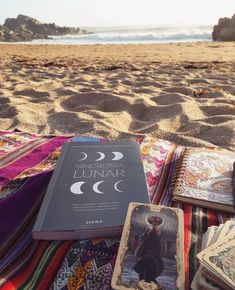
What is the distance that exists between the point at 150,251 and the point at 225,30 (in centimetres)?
1927

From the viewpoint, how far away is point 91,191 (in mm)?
1164

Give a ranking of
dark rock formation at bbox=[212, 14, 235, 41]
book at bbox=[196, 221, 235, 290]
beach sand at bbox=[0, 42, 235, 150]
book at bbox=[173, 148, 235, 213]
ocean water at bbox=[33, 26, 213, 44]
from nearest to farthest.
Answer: book at bbox=[196, 221, 235, 290]
book at bbox=[173, 148, 235, 213]
beach sand at bbox=[0, 42, 235, 150]
dark rock formation at bbox=[212, 14, 235, 41]
ocean water at bbox=[33, 26, 213, 44]

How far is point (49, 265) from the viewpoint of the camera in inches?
39.1

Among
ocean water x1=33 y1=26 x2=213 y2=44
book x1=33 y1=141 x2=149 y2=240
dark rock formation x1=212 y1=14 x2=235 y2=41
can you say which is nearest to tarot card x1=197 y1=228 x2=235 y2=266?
book x1=33 y1=141 x2=149 y2=240

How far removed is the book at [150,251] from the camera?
83 centimetres

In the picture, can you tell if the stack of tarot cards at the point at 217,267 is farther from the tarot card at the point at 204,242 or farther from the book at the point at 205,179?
the book at the point at 205,179

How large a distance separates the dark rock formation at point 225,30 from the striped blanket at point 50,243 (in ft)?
57.2

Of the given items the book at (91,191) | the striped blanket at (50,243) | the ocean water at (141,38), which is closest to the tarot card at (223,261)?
the striped blanket at (50,243)

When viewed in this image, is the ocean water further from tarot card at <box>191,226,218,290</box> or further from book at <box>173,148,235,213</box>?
tarot card at <box>191,226,218,290</box>

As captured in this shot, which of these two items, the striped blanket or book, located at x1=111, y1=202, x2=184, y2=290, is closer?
book, located at x1=111, y1=202, x2=184, y2=290

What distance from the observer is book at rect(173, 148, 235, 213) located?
1221 mm

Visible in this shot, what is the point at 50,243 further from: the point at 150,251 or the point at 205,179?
the point at 205,179

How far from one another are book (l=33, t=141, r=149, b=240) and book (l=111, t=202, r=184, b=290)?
0.07 meters

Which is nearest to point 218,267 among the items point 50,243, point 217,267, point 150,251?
point 217,267
